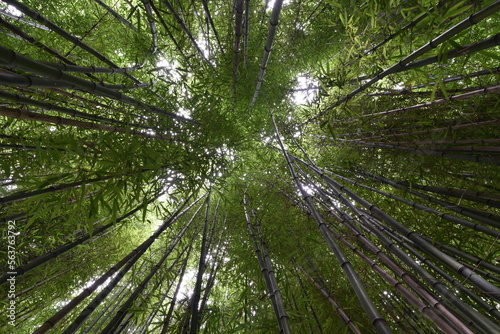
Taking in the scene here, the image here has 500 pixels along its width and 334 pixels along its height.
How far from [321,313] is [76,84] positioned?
247 cm

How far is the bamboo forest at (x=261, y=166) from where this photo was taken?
146 cm

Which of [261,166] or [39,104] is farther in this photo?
[261,166]

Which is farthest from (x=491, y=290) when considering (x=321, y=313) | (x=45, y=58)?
(x=45, y=58)

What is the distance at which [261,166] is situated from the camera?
4.05 meters

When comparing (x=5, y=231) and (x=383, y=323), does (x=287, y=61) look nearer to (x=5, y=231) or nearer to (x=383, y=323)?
(x=383, y=323)

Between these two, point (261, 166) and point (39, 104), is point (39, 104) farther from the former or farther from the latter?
point (261, 166)

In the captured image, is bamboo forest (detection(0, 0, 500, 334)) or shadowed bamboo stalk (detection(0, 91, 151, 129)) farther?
bamboo forest (detection(0, 0, 500, 334))

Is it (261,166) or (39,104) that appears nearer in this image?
(39,104)

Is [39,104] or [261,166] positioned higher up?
[39,104]

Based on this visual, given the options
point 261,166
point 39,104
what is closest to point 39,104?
point 39,104

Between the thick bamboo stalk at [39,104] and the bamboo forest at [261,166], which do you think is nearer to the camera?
the thick bamboo stalk at [39,104]

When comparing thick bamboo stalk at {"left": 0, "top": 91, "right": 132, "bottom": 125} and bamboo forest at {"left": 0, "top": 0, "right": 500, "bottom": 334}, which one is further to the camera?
bamboo forest at {"left": 0, "top": 0, "right": 500, "bottom": 334}

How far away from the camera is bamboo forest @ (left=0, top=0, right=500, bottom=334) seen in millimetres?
1461

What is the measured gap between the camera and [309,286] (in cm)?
241
